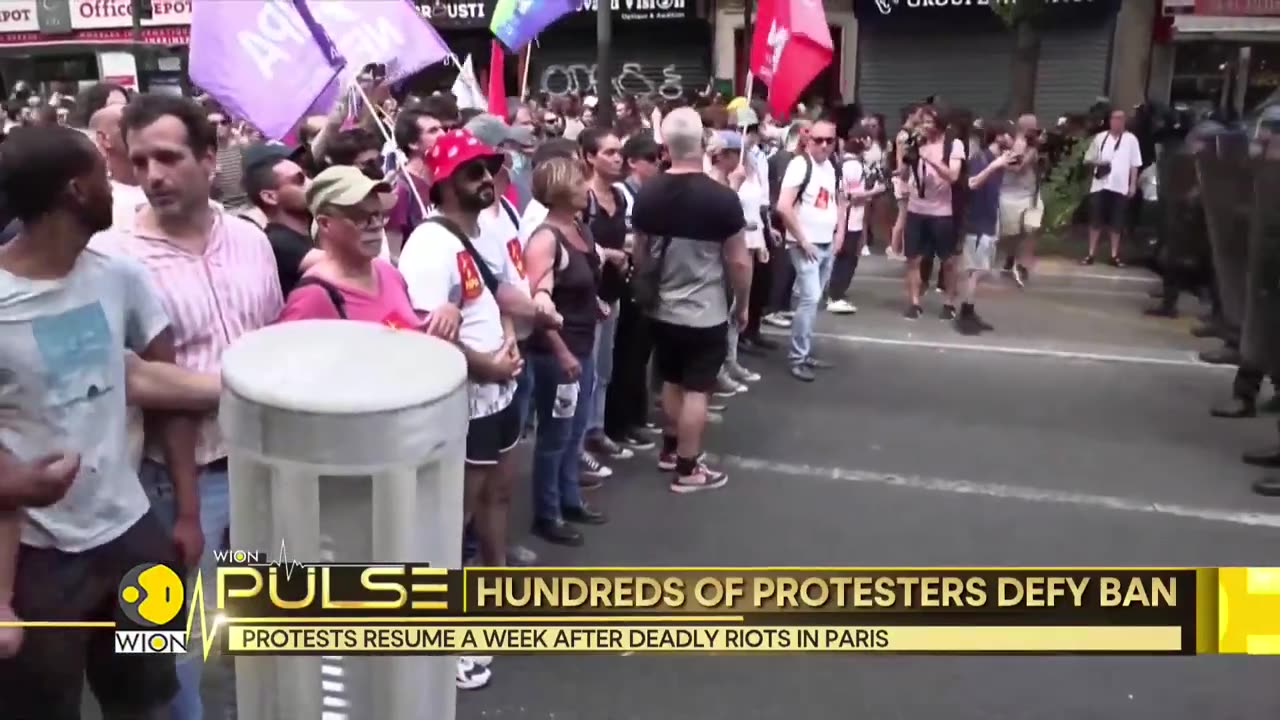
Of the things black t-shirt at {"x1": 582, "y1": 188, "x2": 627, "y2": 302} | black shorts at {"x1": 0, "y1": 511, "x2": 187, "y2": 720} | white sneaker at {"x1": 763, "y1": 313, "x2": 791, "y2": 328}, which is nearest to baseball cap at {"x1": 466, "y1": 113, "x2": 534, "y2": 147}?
black t-shirt at {"x1": 582, "y1": 188, "x2": 627, "y2": 302}

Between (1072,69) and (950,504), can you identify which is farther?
(1072,69)

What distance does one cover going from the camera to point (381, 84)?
5.92m

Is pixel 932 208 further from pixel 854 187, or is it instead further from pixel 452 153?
pixel 452 153

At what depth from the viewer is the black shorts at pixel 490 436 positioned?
13.2ft

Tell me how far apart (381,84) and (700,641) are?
4.53m

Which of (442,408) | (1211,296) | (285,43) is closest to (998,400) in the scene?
(1211,296)

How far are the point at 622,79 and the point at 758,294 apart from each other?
1382 cm

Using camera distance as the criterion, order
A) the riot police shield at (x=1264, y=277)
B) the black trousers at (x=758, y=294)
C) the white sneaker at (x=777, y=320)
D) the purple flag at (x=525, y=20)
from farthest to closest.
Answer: the white sneaker at (x=777, y=320)
the black trousers at (x=758, y=294)
the purple flag at (x=525, y=20)
the riot police shield at (x=1264, y=277)

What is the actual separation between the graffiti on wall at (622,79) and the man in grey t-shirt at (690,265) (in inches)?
609

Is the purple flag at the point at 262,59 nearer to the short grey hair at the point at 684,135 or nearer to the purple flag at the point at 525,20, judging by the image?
the short grey hair at the point at 684,135

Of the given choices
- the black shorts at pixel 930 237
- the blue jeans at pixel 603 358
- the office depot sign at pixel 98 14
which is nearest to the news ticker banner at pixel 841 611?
the blue jeans at pixel 603 358

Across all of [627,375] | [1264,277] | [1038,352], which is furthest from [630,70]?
[1264,277]

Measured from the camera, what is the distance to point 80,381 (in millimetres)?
2365

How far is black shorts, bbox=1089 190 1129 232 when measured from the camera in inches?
478
